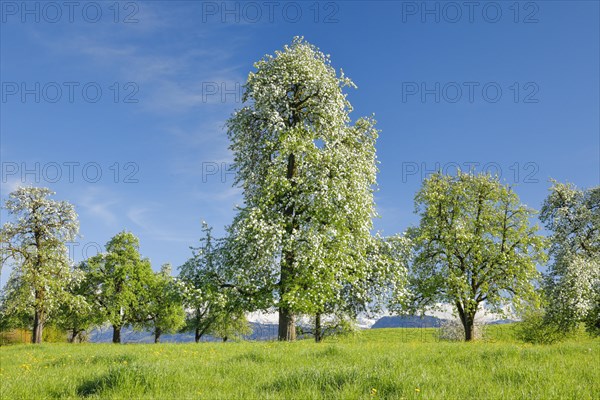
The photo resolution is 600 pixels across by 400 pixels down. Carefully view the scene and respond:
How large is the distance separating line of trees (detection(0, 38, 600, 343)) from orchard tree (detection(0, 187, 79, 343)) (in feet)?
0.44

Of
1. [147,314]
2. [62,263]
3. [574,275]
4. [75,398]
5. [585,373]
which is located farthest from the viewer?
[147,314]

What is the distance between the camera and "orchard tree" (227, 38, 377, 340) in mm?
24312

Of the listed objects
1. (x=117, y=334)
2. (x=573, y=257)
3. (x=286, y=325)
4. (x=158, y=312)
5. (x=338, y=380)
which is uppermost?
(x=573, y=257)

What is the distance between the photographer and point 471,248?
34.3m

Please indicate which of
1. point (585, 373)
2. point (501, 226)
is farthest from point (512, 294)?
point (585, 373)

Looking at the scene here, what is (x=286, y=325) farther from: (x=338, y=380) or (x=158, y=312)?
(x=158, y=312)

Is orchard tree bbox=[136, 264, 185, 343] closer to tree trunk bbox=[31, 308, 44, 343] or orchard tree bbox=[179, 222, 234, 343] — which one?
tree trunk bbox=[31, 308, 44, 343]

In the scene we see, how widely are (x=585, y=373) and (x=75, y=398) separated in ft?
33.7

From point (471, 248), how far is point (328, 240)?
49.5ft

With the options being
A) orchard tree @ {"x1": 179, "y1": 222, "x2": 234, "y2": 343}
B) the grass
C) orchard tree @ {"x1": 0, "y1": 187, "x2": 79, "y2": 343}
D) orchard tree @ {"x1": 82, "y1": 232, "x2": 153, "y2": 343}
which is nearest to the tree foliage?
orchard tree @ {"x1": 179, "y1": 222, "x2": 234, "y2": 343}

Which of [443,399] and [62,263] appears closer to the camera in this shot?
[443,399]

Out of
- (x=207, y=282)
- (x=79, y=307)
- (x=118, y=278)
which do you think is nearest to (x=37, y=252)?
(x=79, y=307)

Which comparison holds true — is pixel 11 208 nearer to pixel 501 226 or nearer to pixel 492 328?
pixel 501 226

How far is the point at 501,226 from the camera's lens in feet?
117
